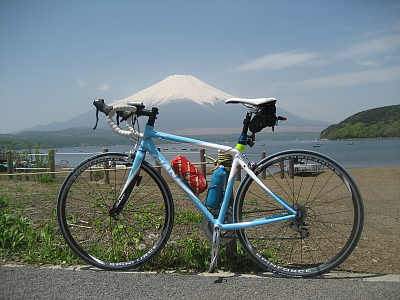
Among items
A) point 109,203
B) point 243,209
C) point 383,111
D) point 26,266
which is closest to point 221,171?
point 243,209

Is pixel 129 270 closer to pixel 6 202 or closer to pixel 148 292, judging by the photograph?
pixel 148 292

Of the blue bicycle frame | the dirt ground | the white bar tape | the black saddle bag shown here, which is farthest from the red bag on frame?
the dirt ground

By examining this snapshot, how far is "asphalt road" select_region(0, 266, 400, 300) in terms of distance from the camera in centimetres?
247

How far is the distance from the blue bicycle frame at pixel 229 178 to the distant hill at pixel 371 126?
4322 inches

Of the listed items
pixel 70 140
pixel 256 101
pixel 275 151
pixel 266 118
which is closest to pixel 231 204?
pixel 266 118

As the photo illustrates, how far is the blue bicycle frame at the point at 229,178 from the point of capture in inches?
115

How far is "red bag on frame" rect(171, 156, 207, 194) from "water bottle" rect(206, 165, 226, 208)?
10cm

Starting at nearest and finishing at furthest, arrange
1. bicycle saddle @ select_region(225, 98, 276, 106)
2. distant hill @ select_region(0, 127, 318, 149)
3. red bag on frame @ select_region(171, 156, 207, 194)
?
bicycle saddle @ select_region(225, 98, 276, 106) → red bag on frame @ select_region(171, 156, 207, 194) → distant hill @ select_region(0, 127, 318, 149)

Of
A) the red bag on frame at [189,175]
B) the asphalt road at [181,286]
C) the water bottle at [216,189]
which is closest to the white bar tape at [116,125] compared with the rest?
the red bag on frame at [189,175]

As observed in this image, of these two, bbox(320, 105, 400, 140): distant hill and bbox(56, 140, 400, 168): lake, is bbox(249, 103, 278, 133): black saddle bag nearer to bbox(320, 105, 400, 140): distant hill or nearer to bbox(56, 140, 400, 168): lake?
bbox(56, 140, 400, 168): lake

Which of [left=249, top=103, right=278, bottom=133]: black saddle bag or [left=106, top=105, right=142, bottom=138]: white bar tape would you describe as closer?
[left=249, top=103, right=278, bottom=133]: black saddle bag

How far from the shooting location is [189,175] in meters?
3.10

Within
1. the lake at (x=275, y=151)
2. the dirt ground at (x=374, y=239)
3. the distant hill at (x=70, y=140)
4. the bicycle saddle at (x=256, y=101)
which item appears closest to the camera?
the bicycle saddle at (x=256, y=101)

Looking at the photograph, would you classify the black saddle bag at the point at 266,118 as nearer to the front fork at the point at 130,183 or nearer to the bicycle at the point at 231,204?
the bicycle at the point at 231,204
